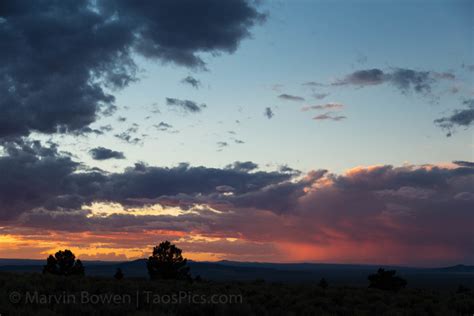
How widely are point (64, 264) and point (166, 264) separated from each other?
10.4 metres

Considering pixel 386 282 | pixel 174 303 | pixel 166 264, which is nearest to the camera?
pixel 174 303

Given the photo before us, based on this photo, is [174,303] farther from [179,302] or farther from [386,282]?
[386,282]

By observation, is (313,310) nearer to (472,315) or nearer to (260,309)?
(260,309)

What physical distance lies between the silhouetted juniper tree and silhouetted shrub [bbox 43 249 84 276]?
7.24 meters

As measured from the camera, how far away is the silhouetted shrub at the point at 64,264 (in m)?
47.7

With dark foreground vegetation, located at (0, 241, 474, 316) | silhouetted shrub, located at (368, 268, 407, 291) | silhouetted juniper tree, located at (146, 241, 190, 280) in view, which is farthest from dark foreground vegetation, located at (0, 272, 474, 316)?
silhouetted juniper tree, located at (146, 241, 190, 280)

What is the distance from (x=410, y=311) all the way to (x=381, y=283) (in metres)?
16.4

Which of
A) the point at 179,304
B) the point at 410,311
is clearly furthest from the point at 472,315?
the point at 179,304

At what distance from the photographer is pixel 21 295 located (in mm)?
15930

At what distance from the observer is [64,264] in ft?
158

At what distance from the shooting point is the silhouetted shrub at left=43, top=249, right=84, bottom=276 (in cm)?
4772

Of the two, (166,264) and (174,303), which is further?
(166,264)

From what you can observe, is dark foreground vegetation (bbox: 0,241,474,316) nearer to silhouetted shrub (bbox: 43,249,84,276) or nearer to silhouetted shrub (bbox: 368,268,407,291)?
silhouetted shrub (bbox: 368,268,407,291)

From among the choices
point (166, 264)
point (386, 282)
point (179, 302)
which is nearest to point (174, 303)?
point (179, 302)
